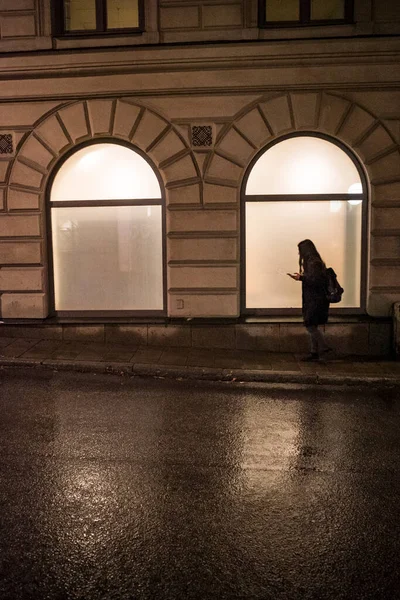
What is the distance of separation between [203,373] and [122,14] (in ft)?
22.5

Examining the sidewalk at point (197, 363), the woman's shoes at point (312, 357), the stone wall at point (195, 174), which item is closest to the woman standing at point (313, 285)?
the woman's shoes at point (312, 357)

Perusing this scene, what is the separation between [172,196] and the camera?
33.0ft

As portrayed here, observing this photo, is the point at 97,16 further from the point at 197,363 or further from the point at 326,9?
the point at 197,363

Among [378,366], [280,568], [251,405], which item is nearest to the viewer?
[280,568]

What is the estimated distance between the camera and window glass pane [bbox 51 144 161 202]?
10.3m

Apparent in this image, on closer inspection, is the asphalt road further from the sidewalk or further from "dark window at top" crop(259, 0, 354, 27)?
"dark window at top" crop(259, 0, 354, 27)

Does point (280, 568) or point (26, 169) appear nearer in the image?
point (280, 568)

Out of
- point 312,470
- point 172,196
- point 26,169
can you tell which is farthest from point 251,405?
point 26,169

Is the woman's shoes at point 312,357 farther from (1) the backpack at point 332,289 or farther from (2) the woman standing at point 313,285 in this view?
(1) the backpack at point 332,289

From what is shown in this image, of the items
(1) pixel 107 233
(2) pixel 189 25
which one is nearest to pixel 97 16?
(2) pixel 189 25

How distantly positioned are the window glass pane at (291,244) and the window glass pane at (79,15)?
4564mm

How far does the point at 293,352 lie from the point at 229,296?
154cm

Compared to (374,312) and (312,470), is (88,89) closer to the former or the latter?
(374,312)

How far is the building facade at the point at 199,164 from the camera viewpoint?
9.73 meters
